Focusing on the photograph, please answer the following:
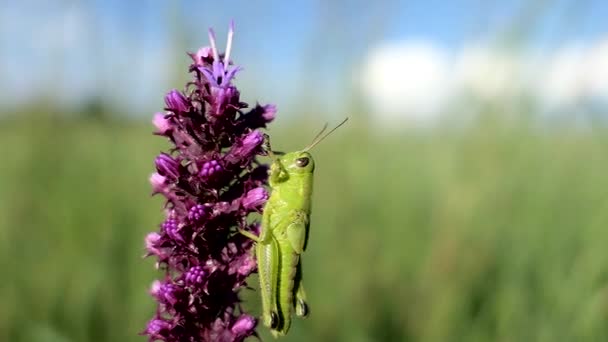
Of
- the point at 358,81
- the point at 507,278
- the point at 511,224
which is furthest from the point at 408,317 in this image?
the point at 358,81

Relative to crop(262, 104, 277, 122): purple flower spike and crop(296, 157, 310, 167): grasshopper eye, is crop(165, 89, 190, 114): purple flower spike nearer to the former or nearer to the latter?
crop(262, 104, 277, 122): purple flower spike

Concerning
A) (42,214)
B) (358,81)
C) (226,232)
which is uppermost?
(226,232)

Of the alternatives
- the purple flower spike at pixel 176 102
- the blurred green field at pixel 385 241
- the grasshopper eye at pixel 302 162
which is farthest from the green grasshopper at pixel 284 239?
the blurred green field at pixel 385 241

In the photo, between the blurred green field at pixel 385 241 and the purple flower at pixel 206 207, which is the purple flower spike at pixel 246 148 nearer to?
the purple flower at pixel 206 207

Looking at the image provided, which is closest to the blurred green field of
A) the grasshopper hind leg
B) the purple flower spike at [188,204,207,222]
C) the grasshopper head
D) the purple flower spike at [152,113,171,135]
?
the grasshopper hind leg

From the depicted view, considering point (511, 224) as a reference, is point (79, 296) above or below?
below

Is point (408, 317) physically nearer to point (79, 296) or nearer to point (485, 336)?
point (485, 336)

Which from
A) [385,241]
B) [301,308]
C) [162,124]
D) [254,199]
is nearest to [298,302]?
[301,308]
